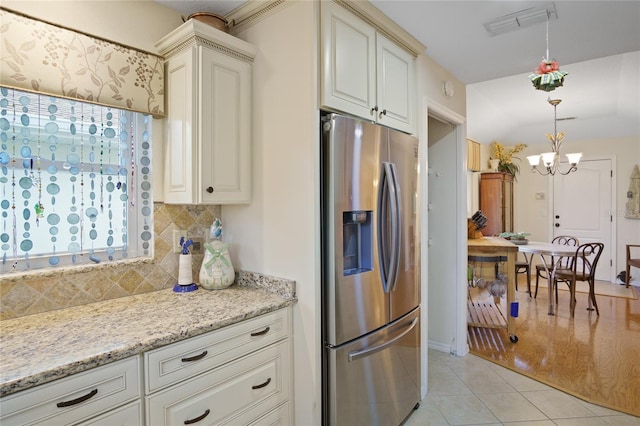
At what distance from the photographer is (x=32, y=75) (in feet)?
4.75

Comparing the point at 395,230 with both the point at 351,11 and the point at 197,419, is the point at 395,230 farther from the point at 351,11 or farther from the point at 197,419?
the point at 197,419

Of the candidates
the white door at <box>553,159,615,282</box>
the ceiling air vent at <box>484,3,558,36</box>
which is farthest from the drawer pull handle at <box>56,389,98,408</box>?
the white door at <box>553,159,615,282</box>

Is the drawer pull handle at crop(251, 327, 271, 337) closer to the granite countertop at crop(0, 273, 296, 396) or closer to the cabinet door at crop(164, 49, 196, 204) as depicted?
the granite countertop at crop(0, 273, 296, 396)

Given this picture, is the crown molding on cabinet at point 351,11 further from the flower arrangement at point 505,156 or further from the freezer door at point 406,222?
the flower arrangement at point 505,156

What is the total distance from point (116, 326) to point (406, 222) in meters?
1.58

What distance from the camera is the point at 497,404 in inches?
92.2

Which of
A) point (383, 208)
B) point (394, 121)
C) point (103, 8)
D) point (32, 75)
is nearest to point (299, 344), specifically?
point (383, 208)

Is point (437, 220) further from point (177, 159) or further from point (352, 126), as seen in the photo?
point (177, 159)

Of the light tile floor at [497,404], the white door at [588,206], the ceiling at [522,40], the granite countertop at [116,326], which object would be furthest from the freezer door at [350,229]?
the white door at [588,206]

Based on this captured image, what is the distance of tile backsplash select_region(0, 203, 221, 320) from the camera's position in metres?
1.47

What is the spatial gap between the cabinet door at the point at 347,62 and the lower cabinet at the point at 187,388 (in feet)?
3.60

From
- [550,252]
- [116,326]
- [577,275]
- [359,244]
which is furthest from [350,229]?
[577,275]

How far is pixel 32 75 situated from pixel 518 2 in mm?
2400

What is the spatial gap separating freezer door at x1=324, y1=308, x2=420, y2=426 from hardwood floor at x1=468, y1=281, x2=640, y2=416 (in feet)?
4.19
